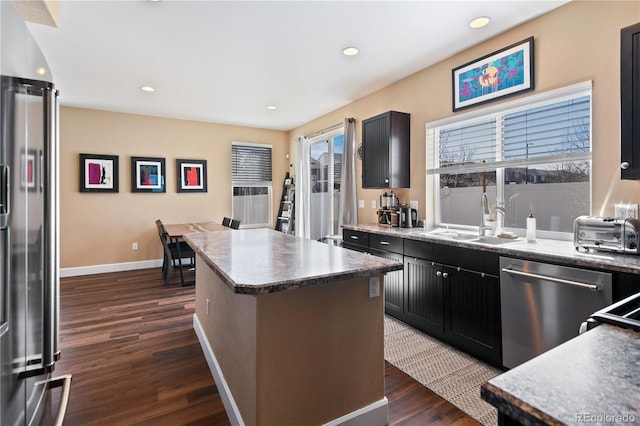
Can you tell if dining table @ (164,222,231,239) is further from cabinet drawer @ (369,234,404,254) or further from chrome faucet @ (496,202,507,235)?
chrome faucet @ (496,202,507,235)

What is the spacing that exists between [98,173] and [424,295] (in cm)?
534

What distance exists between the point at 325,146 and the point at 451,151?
8.72ft

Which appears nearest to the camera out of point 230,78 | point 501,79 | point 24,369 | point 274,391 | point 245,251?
point 24,369

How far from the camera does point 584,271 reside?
73.5 inches

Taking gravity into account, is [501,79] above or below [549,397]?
above

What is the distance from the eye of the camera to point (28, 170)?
145cm

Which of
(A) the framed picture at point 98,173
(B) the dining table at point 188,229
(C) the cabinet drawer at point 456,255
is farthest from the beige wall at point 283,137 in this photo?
(C) the cabinet drawer at point 456,255

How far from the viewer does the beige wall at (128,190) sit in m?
5.13

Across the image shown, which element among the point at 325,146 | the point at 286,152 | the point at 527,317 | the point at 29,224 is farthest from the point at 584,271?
the point at 286,152

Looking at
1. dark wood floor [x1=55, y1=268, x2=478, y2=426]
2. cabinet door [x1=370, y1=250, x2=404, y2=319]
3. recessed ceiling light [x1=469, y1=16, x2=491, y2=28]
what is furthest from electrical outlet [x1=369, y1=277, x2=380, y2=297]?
recessed ceiling light [x1=469, y1=16, x2=491, y2=28]

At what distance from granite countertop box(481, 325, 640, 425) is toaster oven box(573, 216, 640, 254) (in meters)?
1.49

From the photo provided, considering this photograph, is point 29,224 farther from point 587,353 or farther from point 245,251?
point 587,353

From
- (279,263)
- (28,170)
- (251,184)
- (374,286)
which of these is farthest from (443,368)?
(251,184)

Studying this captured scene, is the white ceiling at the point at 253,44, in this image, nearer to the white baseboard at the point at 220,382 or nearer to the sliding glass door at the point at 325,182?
the sliding glass door at the point at 325,182
